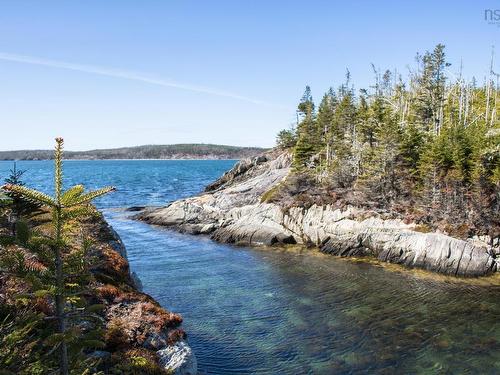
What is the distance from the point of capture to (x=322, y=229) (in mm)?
45188

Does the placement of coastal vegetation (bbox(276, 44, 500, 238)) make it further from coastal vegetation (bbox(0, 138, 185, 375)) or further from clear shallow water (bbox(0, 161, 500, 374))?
coastal vegetation (bbox(0, 138, 185, 375))

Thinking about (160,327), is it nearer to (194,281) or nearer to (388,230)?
(194,281)

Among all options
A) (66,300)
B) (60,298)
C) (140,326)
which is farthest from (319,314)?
(60,298)

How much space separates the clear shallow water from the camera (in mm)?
20016

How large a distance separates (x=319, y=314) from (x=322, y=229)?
65.3 feet

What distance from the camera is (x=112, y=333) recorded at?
Result: 15.7 m

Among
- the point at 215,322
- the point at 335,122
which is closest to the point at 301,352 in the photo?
the point at 215,322

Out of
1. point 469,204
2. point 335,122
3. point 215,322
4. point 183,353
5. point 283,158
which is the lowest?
point 215,322

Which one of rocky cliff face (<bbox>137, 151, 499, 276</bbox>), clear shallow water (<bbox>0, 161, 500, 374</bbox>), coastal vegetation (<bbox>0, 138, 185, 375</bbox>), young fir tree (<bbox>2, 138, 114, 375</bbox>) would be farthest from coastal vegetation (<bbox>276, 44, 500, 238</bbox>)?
young fir tree (<bbox>2, 138, 114, 375</bbox>)

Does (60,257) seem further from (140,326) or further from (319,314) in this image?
(319,314)

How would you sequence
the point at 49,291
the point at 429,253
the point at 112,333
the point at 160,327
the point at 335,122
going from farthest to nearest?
the point at 335,122
the point at 429,253
the point at 160,327
the point at 112,333
the point at 49,291

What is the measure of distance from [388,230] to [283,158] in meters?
40.2

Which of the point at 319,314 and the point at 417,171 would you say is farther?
the point at 417,171

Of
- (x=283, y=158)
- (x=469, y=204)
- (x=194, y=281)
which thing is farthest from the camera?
(x=283, y=158)
